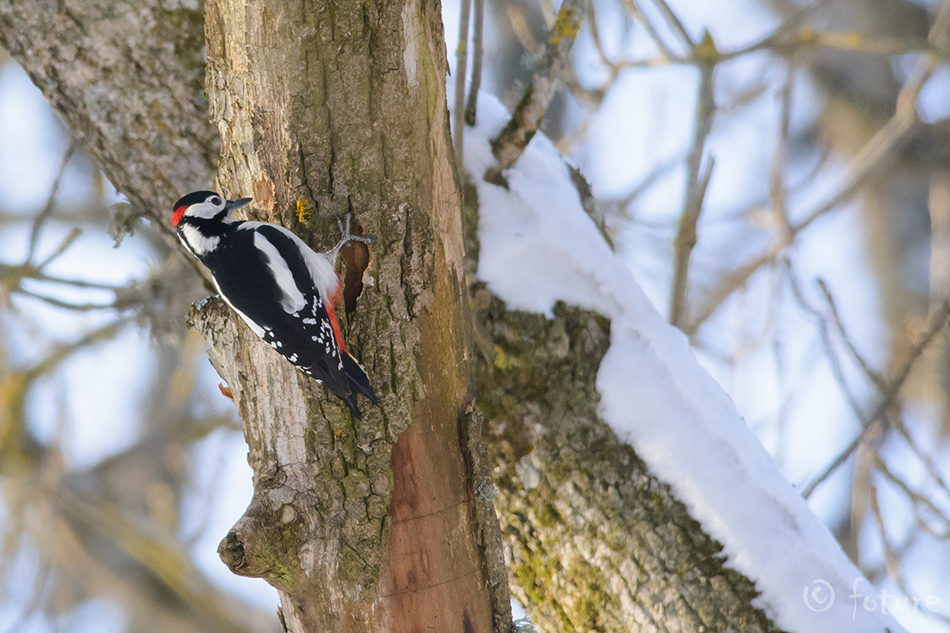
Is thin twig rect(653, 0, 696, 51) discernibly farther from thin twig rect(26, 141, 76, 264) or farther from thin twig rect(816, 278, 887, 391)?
thin twig rect(26, 141, 76, 264)

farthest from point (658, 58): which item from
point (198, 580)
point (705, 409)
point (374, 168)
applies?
point (198, 580)

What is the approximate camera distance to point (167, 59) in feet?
6.33

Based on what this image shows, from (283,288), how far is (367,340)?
1.03 ft

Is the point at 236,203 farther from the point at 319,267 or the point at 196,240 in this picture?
the point at 196,240

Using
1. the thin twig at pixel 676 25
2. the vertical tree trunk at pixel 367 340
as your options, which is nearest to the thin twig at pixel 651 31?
the thin twig at pixel 676 25

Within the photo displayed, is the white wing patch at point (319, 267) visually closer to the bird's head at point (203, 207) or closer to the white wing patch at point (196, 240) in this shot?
the bird's head at point (203, 207)

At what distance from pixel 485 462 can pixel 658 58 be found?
2083mm

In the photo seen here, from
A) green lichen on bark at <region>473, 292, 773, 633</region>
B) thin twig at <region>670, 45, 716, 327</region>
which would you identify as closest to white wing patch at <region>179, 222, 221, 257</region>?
green lichen on bark at <region>473, 292, 773, 633</region>

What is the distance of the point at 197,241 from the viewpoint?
1943 millimetres

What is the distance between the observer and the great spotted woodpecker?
1440mm

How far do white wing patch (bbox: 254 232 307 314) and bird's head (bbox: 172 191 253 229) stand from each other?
0.11 m

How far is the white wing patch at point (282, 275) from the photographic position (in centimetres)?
160

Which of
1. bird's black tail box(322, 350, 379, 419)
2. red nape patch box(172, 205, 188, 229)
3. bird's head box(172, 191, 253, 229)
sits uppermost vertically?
red nape patch box(172, 205, 188, 229)

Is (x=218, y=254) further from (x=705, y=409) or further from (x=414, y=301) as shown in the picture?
(x=705, y=409)
